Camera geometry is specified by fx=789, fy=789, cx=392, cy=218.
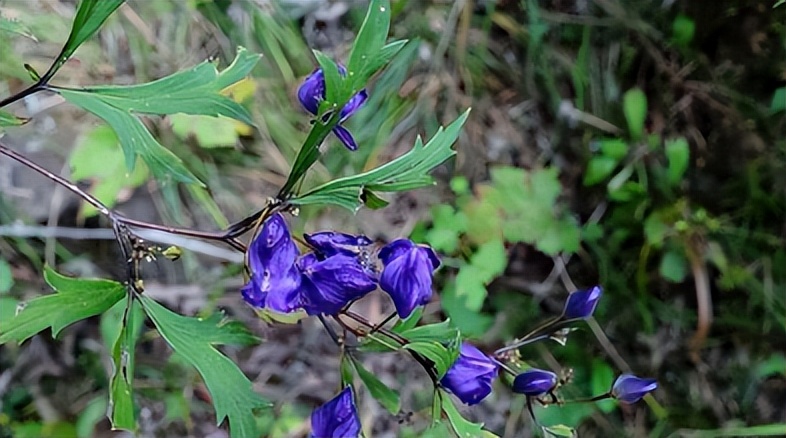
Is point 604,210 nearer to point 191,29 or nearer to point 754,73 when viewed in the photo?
point 754,73

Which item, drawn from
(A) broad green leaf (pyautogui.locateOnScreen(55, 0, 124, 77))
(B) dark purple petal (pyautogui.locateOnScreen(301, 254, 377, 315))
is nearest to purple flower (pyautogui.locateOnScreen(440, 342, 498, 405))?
(B) dark purple petal (pyautogui.locateOnScreen(301, 254, 377, 315))

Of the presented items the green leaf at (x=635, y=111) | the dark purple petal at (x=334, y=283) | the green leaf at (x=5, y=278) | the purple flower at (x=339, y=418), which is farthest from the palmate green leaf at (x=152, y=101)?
the green leaf at (x=635, y=111)

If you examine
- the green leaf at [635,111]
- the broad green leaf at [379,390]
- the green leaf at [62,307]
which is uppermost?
the green leaf at [62,307]

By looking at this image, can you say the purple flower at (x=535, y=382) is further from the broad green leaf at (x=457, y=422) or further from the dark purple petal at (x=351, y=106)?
the dark purple petal at (x=351, y=106)

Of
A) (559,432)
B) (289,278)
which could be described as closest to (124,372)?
(289,278)

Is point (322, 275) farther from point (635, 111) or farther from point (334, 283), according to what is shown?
point (635, 111)
